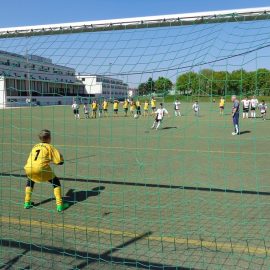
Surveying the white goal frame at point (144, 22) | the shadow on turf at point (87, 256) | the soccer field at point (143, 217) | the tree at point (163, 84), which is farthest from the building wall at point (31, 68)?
the shadow on turf at point (87, 256)

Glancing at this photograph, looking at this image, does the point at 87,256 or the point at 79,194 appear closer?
the point at 87,256

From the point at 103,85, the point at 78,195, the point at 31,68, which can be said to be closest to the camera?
the point at 103,85

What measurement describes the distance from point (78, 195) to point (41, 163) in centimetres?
107

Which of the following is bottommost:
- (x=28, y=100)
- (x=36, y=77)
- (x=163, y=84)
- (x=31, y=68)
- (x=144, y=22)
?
(x=28, y=100)

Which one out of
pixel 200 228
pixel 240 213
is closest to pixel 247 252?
pixel 200 228

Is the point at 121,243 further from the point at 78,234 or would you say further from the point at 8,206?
the point at 8,206

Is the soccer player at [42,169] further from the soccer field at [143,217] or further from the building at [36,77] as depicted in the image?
the building at [36,77]

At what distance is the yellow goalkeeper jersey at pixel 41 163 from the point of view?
5.50 metres

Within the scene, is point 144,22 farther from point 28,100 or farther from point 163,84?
point 28,100

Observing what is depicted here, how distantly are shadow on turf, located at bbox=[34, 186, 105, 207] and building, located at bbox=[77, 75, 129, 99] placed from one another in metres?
2.03

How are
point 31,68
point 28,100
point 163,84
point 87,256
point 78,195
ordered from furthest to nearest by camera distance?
point 78,195 → point 28,100 → point 31,68 → point 163,84 → point 87,256

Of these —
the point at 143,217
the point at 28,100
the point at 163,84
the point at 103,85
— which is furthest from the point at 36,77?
the point at 143,217

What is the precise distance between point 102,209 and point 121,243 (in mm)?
1347

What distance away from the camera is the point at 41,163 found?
18.1ft
